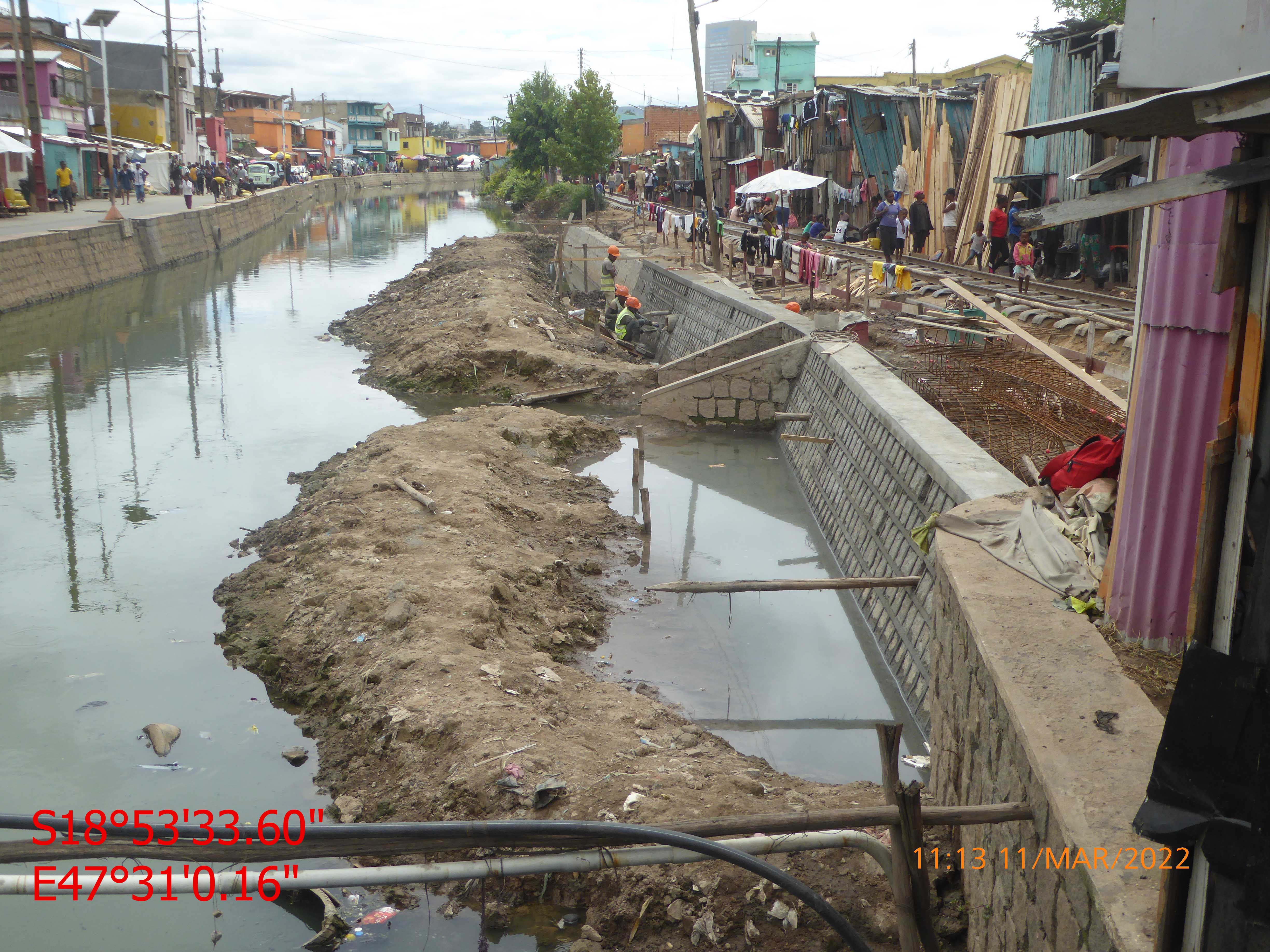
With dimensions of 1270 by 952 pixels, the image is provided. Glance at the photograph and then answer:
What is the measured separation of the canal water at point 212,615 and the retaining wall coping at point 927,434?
1.82 meters

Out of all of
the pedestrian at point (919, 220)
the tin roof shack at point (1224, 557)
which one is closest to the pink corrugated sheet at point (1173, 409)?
the tin roof shack at point (1224, 557)

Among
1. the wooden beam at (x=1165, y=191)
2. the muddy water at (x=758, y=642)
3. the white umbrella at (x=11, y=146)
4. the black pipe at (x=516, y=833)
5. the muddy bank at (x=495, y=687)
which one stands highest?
the white umbrella at (x=11, y=146)

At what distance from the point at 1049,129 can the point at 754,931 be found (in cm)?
372

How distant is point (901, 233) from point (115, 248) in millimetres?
22810

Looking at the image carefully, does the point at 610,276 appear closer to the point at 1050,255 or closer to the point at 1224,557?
the point at 1050,255

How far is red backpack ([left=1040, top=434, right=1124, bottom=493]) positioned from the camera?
224 inches

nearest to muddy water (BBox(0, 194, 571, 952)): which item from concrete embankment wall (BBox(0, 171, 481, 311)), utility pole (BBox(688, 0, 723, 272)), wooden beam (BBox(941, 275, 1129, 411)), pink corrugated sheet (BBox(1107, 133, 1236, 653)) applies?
concrete embankment wall (BBox(0, 171, 481, 311))

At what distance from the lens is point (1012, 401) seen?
1130 centimetres

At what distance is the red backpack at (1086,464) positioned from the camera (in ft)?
18.7

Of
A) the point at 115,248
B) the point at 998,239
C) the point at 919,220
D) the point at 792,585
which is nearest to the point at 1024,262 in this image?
the point at 998,239

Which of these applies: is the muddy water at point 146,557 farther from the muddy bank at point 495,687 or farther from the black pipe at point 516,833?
the black pipe at point 516,833

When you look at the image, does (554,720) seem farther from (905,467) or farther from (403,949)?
(905,467)

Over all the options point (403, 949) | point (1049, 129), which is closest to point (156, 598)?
point (403, 949)

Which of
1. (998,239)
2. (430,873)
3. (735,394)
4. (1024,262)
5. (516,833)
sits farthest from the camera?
(998,239)
